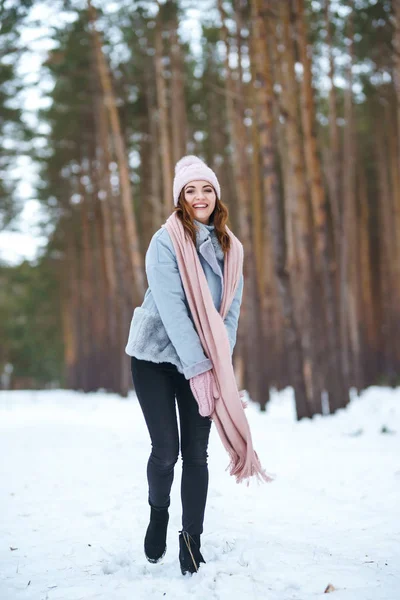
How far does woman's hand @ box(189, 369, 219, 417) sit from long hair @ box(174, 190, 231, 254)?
27.5 inches

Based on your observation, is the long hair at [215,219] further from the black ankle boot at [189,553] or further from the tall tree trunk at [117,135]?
the tall tree trunk at [117,135]

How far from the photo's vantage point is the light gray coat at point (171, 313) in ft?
9.66

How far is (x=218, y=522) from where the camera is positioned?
13.6 ft

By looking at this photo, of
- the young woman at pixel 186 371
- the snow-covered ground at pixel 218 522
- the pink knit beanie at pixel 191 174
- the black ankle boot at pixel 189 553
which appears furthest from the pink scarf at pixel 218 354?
the snow-covered ground at pixel 218 522

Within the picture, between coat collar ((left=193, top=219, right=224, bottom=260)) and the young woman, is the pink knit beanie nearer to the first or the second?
the young woman

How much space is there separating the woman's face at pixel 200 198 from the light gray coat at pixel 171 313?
74 mm

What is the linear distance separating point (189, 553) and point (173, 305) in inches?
47.9

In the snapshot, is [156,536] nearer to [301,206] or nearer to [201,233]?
[201,233]

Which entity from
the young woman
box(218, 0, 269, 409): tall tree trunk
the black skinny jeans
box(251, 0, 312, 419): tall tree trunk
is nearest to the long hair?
the young woman

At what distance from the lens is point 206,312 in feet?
Answer: 9.98

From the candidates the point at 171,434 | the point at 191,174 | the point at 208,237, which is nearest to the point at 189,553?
the point at 171,434

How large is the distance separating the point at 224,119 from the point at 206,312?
17913mm

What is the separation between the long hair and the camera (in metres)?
3.18

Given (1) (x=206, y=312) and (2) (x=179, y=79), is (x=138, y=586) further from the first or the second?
(2) (x=179, y=79)
